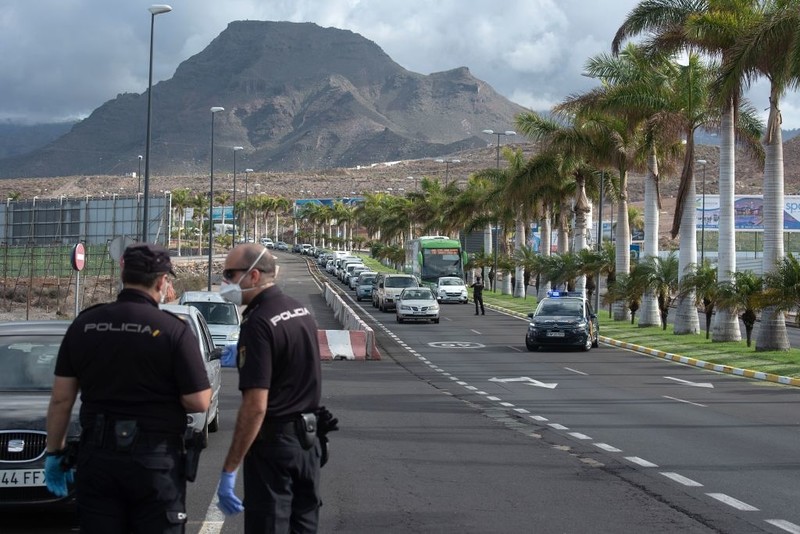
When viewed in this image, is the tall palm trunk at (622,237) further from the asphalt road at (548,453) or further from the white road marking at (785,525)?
the white road marking at (785,525)

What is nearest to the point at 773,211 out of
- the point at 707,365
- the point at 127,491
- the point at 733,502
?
the point at 707,365

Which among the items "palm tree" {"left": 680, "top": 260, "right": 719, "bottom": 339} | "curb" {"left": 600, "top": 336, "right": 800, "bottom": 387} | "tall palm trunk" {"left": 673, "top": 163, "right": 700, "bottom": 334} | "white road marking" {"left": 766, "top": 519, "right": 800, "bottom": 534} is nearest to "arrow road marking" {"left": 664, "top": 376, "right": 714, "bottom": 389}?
"curb" {"left": 600, "top": 336, "right": 800, "bottom": 387}

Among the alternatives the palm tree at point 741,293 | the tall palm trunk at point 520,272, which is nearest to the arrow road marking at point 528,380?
the palm tree at point 741,293

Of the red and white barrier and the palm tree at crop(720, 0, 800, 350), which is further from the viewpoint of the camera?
the red and white barrier

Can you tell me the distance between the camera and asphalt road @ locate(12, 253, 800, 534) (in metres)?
9.22

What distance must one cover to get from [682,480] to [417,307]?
33.9 metres

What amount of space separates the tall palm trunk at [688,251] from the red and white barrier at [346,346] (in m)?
10.9

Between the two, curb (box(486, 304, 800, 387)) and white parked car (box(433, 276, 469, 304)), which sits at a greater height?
white parked car (box(433, 276, 469, 304))

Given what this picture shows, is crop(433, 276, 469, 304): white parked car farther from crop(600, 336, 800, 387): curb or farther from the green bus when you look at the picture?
crop(600, 336, 800, 387): curb

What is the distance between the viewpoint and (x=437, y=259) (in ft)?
224

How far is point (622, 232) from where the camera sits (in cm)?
4331

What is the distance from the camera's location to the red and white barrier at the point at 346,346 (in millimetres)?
29078

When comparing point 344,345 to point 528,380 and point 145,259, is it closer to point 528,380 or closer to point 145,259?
point 528,380

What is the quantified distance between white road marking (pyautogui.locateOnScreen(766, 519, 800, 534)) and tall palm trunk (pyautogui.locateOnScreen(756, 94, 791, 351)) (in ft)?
65.0
